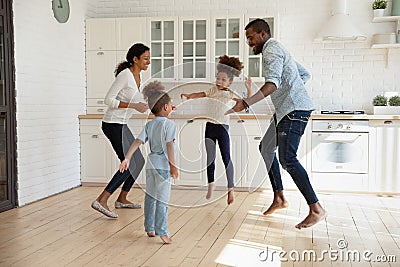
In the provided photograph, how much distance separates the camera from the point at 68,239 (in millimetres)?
3961

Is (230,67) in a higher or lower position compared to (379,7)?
lower

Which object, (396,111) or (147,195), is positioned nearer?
(147,195)

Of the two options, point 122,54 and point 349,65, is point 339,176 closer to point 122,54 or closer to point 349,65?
point 349,65

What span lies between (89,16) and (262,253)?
14.3 ft

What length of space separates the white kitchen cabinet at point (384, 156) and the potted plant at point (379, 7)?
129 centimetres

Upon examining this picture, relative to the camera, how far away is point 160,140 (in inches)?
147

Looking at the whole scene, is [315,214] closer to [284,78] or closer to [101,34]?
[284,78]

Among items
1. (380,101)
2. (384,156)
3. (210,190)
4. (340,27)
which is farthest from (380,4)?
(210,190)

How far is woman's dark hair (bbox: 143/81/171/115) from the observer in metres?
3.81

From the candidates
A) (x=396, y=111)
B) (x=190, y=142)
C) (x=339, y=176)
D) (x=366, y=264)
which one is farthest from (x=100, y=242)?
(x=396, y=111)

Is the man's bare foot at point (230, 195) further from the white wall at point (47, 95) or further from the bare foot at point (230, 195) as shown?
the white wall at point (47, 95)

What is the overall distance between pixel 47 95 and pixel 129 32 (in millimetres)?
1433

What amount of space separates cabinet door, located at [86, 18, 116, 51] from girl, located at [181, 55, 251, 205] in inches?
88.1

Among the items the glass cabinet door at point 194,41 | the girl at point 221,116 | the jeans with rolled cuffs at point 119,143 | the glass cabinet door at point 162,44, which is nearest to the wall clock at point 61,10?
the glass cabinet door at point 162,44
